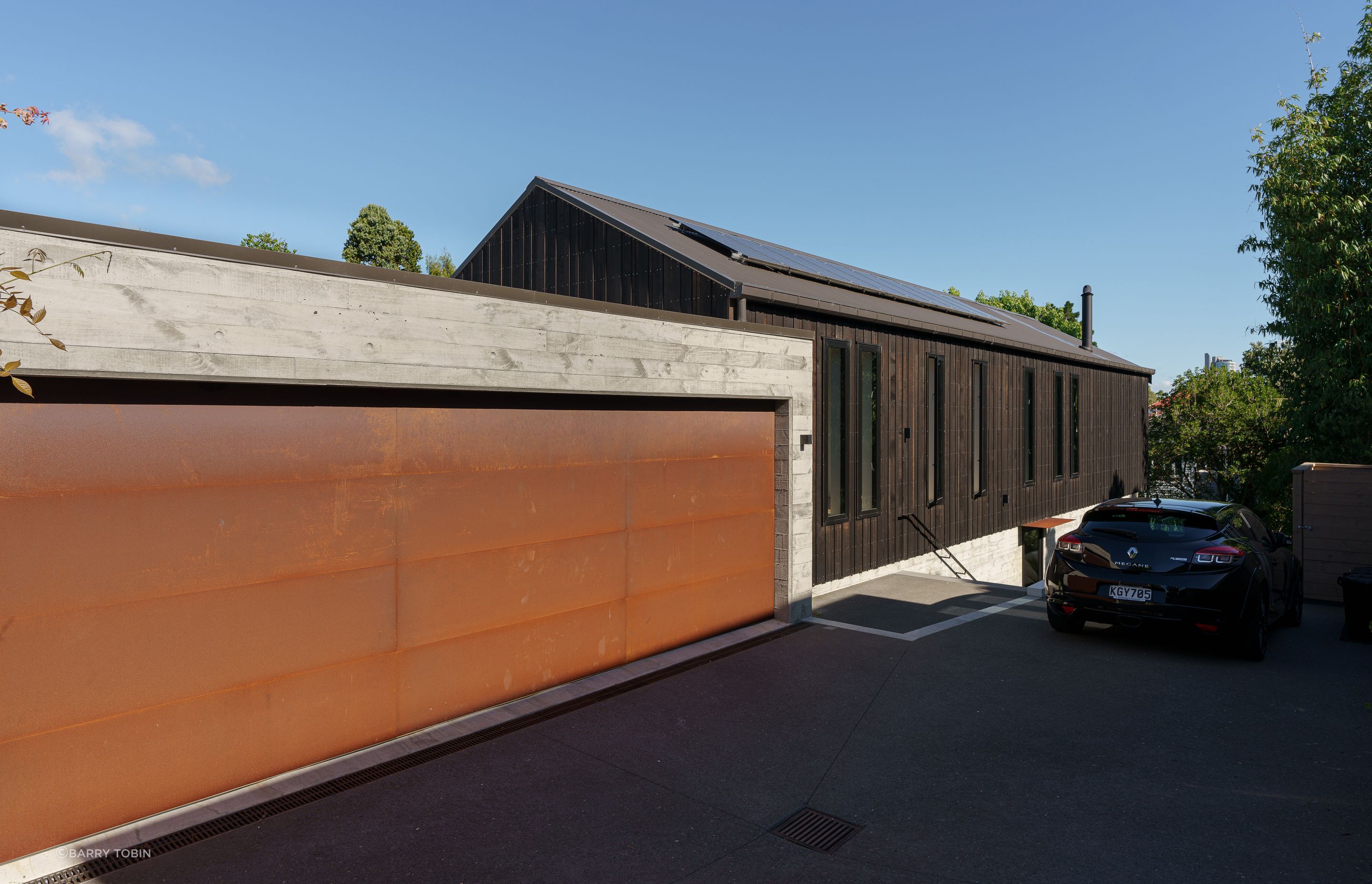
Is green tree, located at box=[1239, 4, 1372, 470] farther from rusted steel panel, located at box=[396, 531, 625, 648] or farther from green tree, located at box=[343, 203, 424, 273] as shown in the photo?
green tree, located at box=[343, 203, 424, 273]

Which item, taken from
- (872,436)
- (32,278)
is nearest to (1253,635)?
(872,436)

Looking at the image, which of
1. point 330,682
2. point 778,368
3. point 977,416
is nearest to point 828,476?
point 778,368

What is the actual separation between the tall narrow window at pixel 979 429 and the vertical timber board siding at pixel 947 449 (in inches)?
5.5

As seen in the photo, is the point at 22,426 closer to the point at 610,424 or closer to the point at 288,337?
the point at 288,337

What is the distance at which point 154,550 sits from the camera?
454 cm

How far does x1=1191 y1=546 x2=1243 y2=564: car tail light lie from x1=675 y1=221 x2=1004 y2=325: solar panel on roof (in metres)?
7.24

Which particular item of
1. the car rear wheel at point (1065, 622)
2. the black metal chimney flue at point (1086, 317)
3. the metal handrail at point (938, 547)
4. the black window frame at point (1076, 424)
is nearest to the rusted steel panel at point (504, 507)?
the car rear wheel at point (1065, 622)

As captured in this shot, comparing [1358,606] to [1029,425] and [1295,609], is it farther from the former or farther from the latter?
[1029,425]

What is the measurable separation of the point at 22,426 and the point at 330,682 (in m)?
2.37

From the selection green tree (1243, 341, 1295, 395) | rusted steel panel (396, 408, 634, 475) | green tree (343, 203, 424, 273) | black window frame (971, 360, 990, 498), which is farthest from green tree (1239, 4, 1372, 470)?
green tree (343, 203, 424, 273)

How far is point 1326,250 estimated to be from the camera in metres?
16.5

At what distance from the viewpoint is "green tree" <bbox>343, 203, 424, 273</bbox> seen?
43.6m

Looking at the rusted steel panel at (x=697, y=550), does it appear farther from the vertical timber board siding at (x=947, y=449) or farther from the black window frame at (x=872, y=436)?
the black window frame at (x=872, y=436)

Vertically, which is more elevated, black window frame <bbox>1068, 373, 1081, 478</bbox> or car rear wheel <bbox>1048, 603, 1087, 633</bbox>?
black window frame <bbox>1068, 373, 1081, 478</bbox>
